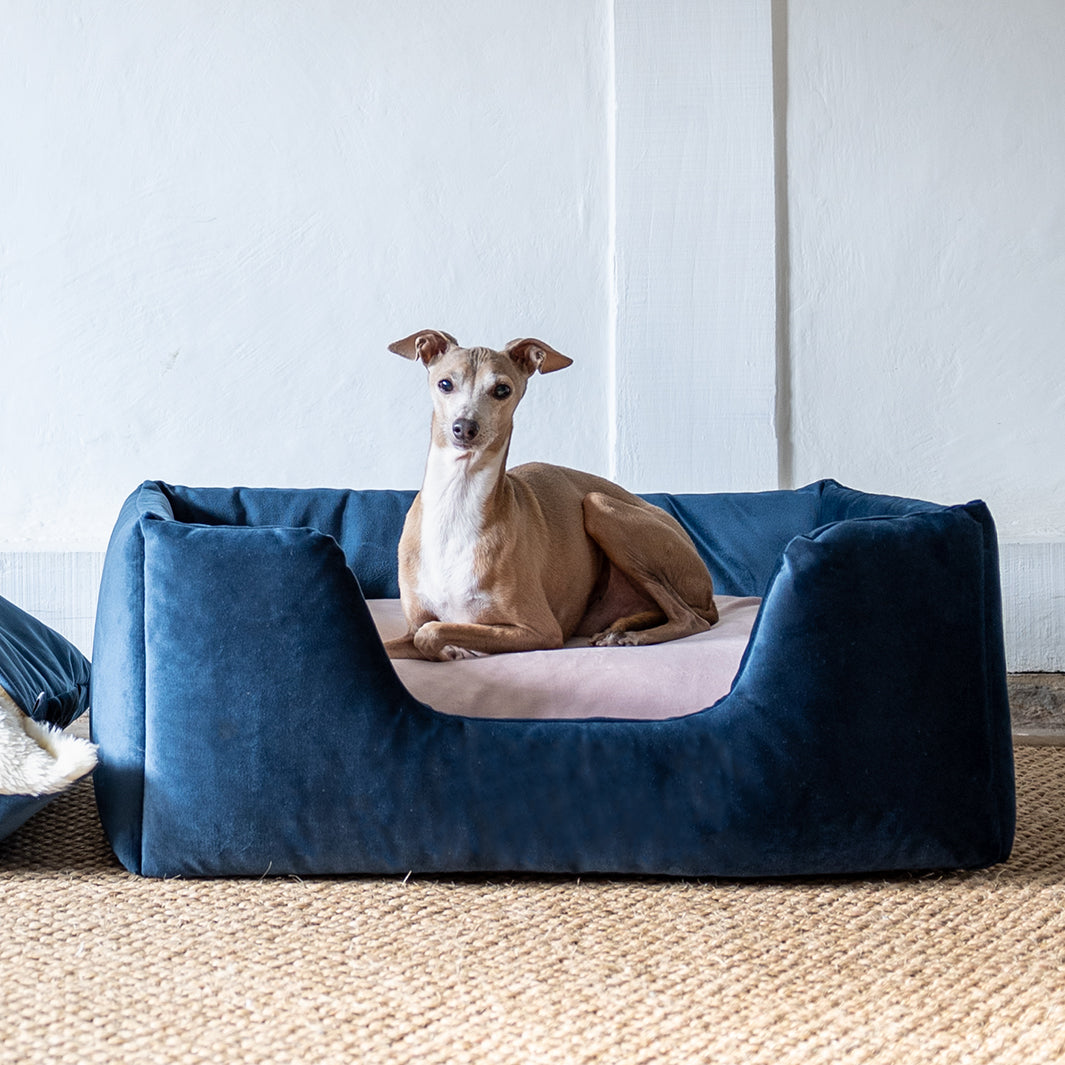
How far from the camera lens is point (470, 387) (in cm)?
261

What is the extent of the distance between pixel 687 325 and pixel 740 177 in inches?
20.7

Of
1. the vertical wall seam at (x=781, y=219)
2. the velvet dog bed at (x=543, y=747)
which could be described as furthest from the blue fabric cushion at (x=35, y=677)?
the vertical wall seam at (x=781, y=219)

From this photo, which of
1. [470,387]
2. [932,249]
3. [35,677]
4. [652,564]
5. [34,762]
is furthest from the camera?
[932,249]

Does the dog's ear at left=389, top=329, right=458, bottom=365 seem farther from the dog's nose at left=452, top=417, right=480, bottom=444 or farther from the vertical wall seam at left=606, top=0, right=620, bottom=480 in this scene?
the vertical wall seam at left=606, top=0, right=620, bottom=480

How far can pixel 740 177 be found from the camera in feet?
12.4

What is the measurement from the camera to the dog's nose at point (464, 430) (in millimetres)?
2543

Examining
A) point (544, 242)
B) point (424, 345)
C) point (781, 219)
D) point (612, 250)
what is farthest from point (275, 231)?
point (781, 219)

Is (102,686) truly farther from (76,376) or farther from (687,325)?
(687,325)

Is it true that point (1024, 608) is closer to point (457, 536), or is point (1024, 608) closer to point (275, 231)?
point (457, 536)

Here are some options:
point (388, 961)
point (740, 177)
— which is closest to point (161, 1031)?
point (388, 961)

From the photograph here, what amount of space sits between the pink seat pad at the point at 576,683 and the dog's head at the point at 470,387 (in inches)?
22.1

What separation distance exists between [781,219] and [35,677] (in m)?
2.74

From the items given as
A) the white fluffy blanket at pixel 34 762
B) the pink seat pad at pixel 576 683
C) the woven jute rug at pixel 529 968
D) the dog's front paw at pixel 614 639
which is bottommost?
the woven jute rug at pixel 529 968

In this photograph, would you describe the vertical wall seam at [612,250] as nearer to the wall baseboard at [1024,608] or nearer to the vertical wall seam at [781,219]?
the vertical wall seam at [781,219]
